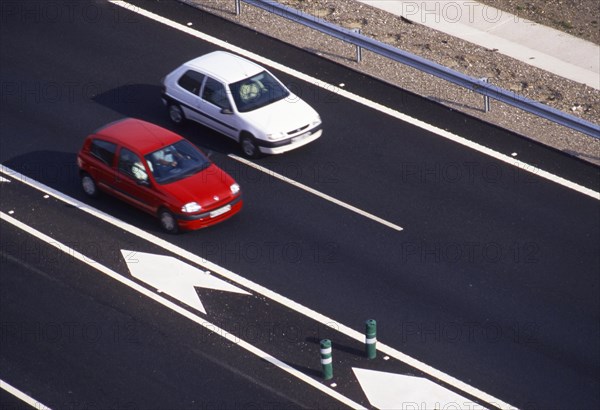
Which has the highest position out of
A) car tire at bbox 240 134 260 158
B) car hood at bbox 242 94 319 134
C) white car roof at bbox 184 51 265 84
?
white car roof at bbox 184 51 265 84

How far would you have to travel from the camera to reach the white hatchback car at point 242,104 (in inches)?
872

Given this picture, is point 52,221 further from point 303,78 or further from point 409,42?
point 409,42

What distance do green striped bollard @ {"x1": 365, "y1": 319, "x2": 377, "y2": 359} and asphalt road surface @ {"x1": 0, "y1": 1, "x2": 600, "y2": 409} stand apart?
273 millimetres

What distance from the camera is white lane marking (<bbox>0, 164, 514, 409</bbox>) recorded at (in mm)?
17438

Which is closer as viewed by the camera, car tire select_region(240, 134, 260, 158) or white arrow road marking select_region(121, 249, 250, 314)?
white arrow road marking select_region(121, 249, 250, 314)

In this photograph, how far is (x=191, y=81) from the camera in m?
23.0

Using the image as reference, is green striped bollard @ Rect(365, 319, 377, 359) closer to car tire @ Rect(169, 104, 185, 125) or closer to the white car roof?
the white car roof

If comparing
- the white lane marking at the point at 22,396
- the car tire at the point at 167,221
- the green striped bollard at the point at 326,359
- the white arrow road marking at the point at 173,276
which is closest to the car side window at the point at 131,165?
the car tire at the point at 167,221

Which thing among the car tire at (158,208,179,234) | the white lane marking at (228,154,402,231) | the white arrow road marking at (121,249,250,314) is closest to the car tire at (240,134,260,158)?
the white lane marking at (228,154,402,231)

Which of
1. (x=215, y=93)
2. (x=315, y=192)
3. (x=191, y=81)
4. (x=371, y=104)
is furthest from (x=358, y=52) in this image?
(x=315, y=192)

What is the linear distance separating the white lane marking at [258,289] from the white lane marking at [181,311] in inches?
41.2

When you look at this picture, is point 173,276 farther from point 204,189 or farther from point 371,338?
point 371,338

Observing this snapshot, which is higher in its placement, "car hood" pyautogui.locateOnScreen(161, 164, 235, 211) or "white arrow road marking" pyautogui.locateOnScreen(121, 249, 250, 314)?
"car hood" pyautogui.locateOnScreen(161, 164, 235, 211)

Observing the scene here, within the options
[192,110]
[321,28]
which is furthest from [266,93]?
[321,28]
